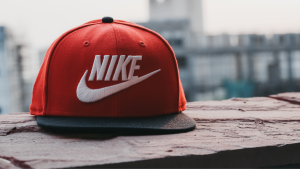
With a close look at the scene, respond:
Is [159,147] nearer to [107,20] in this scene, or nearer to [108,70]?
[108,70]

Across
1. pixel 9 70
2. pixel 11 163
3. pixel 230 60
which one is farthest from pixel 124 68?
pixel 230 60

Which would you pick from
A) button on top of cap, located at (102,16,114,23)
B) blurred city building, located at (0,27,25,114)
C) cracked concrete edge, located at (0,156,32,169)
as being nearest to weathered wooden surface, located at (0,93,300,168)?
cracked concrete edge, located at (0,156,32,169)

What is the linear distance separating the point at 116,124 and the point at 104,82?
106 millimetres

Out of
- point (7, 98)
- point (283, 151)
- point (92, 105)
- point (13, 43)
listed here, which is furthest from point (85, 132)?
point (13, 43)

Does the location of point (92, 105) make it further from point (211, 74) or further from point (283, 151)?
point (211, 74)

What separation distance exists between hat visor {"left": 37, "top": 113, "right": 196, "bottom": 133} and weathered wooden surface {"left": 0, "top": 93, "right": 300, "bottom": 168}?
0.02 m

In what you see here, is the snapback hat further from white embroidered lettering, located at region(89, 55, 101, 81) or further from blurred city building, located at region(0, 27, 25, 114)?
blurred city building, located at region(0, 27, 25, 114)

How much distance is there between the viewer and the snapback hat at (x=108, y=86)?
61cm

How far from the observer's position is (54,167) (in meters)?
0.43

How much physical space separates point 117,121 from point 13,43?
28.1 feet

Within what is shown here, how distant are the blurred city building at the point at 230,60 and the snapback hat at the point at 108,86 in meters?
8.07

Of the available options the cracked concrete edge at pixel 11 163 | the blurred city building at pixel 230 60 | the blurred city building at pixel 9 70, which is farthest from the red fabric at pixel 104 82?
the blurred city building at pixel 230 60

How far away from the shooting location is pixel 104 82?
2.01 feet

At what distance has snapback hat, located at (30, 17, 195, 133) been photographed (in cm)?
61
